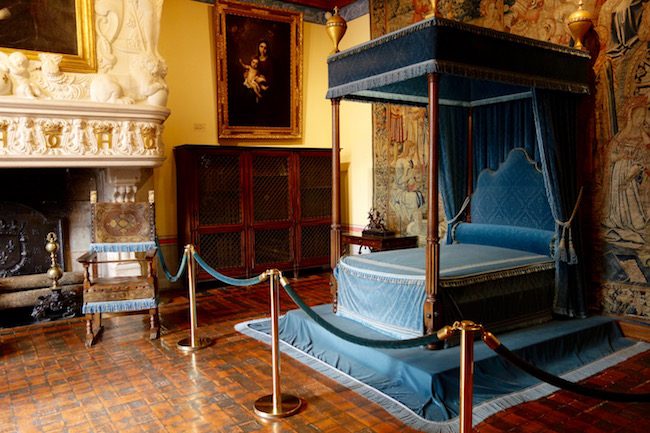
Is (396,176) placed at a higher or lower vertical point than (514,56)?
lower

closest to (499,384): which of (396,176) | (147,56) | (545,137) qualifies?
(545,137)

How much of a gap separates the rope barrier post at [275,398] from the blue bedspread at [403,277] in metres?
1.05

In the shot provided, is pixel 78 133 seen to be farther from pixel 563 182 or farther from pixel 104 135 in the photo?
pixel 563 182

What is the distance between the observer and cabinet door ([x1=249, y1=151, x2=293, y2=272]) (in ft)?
23.8

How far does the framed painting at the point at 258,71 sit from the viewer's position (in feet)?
24.0

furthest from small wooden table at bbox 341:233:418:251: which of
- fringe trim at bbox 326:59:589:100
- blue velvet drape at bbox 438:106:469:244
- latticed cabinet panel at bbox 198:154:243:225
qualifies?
fringe trim at bbox 326:59:589:100

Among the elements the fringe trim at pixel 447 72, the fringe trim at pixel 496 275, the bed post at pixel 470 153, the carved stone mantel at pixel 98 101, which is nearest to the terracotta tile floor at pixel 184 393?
the fringe trim at pixel 496 275

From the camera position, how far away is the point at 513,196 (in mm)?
5387

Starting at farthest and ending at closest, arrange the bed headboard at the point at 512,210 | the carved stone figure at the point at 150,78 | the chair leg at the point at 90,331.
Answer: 1. the carved stone figure at the point at 150,78
2. the bed headboard at the point at 512,210
3. the chair leg at the point at 90,331

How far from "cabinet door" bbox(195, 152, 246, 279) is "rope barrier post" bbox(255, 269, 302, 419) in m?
3.54

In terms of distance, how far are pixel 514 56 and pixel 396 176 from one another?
3541 millimetres

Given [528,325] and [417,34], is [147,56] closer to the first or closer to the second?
[417,34]

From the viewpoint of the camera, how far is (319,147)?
8.29 meters

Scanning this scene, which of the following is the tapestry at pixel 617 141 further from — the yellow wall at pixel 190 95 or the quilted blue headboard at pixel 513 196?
the yellow wall at pixel 190 95
